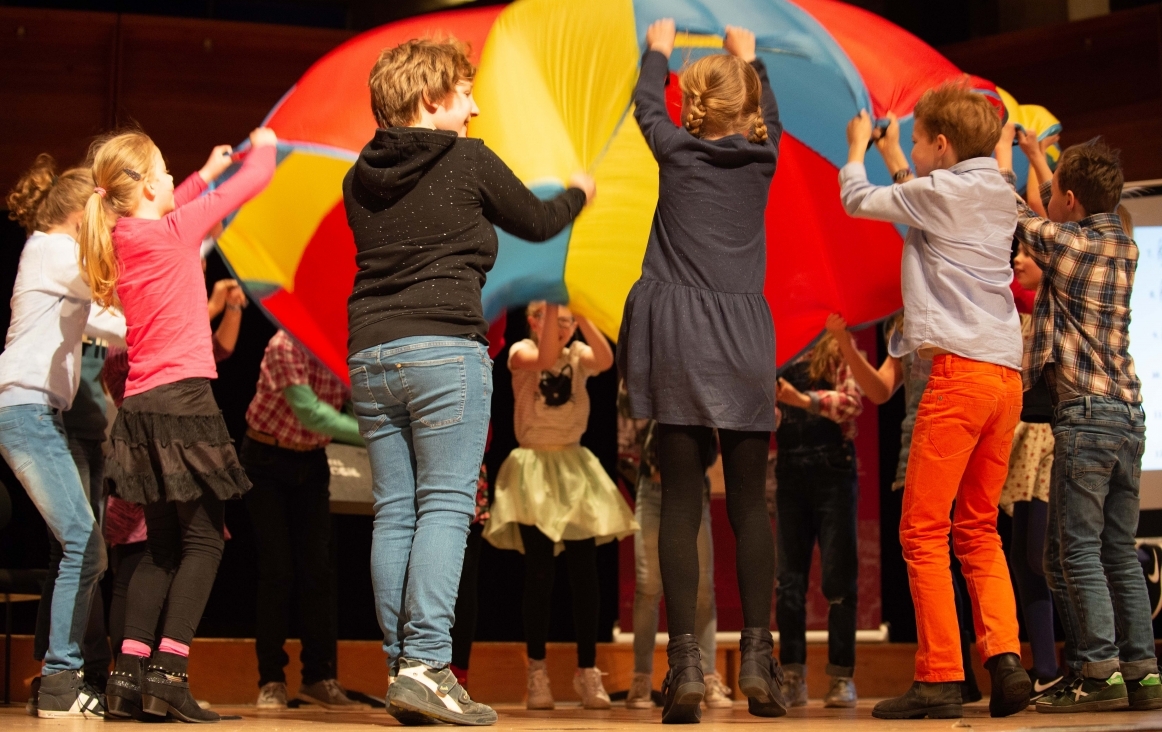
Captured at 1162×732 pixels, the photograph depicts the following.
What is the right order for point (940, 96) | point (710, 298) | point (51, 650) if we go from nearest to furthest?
point (710, 298)
point (940, 96)
point (51, 650)

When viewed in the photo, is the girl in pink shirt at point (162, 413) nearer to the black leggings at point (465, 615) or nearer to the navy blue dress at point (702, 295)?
the navy blue dress at point (702, 295)

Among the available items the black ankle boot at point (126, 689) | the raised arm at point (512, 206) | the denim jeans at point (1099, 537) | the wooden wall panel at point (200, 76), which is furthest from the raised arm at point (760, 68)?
the wooden wall panel at point (200, 76)

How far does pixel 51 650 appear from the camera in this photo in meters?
2.89

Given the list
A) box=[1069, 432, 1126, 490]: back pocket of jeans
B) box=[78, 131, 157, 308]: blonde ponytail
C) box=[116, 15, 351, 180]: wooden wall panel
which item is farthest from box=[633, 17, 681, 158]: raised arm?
box=[116, 15, 351, 180]: wooden wall panel

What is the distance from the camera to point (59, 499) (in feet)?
9.68

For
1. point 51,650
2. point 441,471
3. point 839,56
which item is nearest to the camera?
point 441,471

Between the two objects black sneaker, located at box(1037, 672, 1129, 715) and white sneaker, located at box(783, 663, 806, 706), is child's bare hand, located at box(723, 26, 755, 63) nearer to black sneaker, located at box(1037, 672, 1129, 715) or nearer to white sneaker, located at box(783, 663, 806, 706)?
black sneaker, located at box(1037, 672, 1129, 715)

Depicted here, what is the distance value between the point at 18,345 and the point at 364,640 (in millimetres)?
2382

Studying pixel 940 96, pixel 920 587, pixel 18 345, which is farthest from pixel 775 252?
pixel 18 345

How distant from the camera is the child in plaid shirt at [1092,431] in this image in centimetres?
284

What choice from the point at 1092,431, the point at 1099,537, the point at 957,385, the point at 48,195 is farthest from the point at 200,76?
the point at 1099,537

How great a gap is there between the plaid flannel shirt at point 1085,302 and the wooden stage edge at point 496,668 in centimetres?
221

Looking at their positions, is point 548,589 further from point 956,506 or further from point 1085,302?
point 1085,302

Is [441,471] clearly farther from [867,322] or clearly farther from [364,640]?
[364,640]
